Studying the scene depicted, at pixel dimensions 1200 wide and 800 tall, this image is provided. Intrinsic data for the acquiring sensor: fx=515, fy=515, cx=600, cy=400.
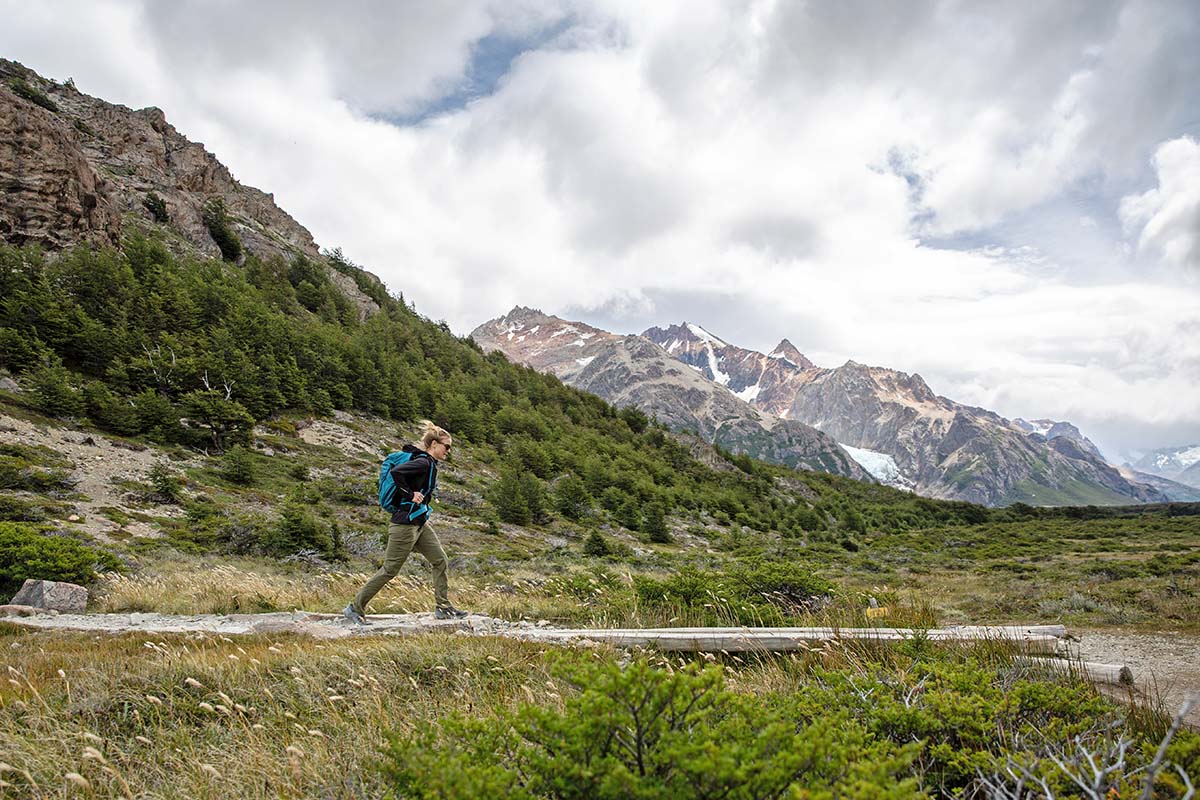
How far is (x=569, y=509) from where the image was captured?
38.8 m

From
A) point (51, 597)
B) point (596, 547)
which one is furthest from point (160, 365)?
point (596, 547)

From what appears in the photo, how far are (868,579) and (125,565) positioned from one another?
2527 centimetres

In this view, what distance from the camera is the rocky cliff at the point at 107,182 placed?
3391cm

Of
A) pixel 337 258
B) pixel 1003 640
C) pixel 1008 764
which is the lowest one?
pixel 1003 640

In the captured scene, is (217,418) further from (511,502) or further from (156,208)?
(156,208)

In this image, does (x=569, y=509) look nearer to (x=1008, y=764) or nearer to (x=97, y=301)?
(x=97, y=301)

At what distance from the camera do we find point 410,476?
6.98 m

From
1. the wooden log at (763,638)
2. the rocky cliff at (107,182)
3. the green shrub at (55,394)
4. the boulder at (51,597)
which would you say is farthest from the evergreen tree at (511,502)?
the rocky cliff at (107,182)

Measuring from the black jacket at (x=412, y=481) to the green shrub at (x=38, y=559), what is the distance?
26.2ft

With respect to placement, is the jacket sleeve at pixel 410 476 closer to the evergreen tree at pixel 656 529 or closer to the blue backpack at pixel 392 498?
the blue backpack at pixel 392 498

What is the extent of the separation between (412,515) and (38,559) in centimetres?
841

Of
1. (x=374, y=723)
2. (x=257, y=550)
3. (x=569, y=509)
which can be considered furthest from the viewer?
(x=569, y=509)

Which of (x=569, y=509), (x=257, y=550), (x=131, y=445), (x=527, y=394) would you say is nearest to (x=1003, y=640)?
(x=257, y=550)

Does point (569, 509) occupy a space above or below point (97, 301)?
below
